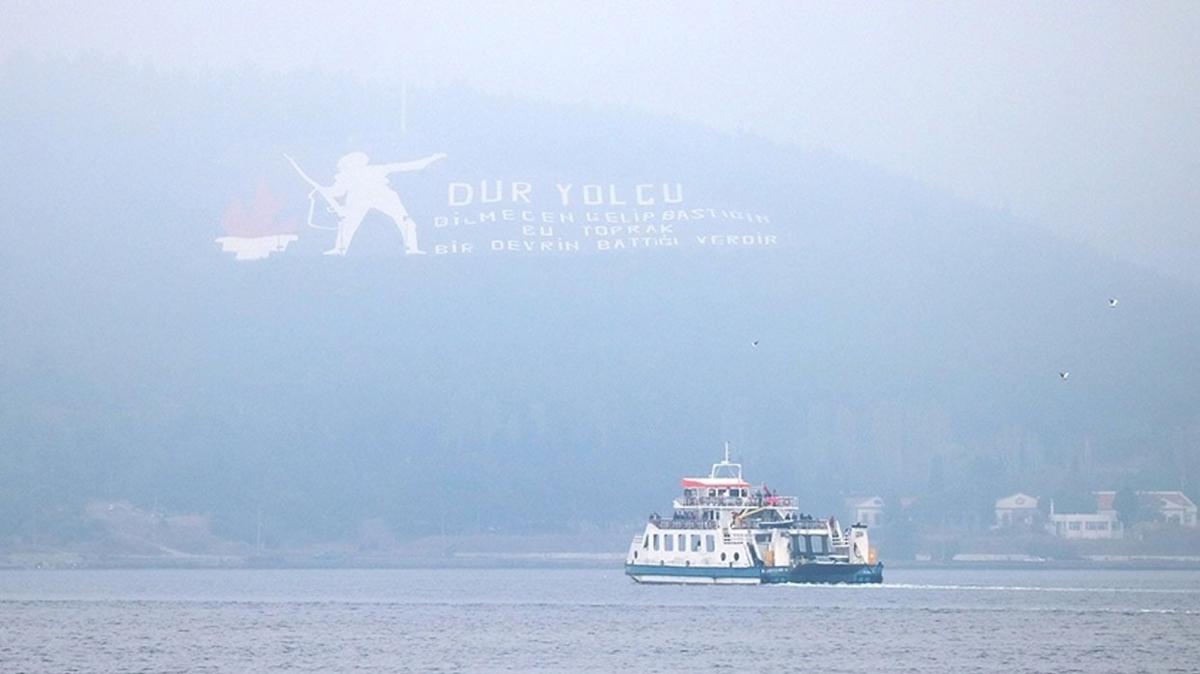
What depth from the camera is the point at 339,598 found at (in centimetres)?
12250

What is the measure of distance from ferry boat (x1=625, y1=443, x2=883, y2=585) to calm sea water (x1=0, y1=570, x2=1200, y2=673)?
1.13m

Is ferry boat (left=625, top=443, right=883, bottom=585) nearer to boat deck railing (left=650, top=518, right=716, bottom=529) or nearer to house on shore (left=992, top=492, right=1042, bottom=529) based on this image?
boat deck railing (left=650, top=518, right=716, bottom=529)

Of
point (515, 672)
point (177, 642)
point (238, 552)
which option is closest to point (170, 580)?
point (238, 552)

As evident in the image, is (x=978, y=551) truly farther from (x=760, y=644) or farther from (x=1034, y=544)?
(x=760, y=644)

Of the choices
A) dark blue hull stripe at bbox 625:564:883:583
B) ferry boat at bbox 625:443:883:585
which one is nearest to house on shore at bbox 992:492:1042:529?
ferry boat at bbox 625:443:883:585

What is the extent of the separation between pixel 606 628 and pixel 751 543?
83.7ft

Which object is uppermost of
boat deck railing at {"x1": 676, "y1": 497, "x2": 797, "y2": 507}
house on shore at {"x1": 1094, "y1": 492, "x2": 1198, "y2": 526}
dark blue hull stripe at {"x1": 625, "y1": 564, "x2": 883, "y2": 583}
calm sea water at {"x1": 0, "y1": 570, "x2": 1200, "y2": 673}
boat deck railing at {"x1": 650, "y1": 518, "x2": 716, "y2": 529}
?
house on shore at {"x1": 1094, "y1": 492, "x2": 1198, "y2": 526}

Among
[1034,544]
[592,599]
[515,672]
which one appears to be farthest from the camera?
[1034,544]

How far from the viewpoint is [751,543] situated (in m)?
122

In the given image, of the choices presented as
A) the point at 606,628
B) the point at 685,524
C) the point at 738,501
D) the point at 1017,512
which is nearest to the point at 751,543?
the point at 738,501

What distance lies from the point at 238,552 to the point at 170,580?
118ft

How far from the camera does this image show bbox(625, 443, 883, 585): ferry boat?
397 ft

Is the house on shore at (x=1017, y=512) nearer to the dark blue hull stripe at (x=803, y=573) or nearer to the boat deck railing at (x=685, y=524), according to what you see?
the dark blue hull stripe at (x=803, y=573)

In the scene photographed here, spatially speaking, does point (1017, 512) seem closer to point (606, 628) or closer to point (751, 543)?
point (751, 543)
